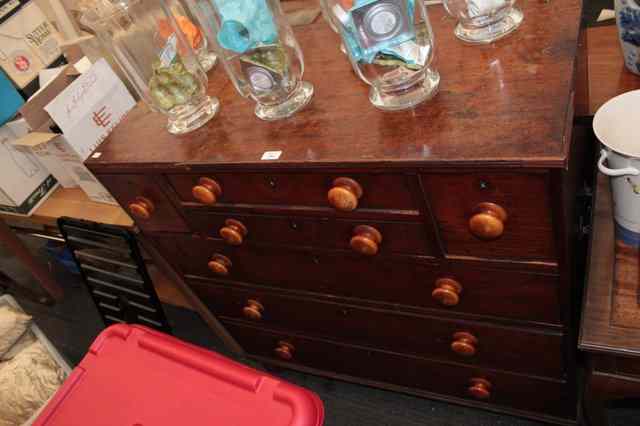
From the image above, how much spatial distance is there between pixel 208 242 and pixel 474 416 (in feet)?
2.93

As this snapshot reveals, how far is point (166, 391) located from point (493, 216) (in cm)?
72

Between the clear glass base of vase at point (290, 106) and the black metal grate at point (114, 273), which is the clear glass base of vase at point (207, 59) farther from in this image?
the black metal grate at point (114, 273)

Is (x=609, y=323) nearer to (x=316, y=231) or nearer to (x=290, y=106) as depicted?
(x=316, y=231)

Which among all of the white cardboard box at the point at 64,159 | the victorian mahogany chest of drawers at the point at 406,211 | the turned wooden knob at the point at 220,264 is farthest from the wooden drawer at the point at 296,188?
the white cardboard box at the point at 64,159

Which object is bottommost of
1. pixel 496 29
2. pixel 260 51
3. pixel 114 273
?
pixel 114 273

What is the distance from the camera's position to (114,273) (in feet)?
5.23

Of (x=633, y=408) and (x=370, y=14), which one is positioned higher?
(x=370, y=14)

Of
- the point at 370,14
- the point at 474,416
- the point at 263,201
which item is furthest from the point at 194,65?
Answer: the point at 474,416

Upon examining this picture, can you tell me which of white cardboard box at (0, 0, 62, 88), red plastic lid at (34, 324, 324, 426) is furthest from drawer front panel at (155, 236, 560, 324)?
white cardboard box at (0, 0, 62, 88)

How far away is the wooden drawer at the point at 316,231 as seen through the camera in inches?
35.8

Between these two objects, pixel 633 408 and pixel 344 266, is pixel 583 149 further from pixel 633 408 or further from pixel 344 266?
pixel 633 408

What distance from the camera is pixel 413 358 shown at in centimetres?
127

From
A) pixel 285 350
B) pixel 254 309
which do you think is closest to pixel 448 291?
Result: pixel 254 309

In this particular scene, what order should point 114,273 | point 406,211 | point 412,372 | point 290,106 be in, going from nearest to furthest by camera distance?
point 406,211
point 290,106
point 412,372
point 114,273
